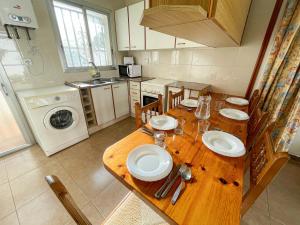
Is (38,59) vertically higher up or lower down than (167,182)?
higher up

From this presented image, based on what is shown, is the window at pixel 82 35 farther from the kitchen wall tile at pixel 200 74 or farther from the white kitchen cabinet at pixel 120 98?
the kitchen wall tile at pixel 200 74

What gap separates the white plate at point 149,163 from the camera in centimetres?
58

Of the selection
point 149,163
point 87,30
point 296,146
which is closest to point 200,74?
point 296,146

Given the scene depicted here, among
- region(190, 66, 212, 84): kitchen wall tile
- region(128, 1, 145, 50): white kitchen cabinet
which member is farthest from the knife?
region(128, 1, 145, 50): white kitchen cabinet

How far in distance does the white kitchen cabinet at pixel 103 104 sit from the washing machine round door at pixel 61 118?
1.27 ft

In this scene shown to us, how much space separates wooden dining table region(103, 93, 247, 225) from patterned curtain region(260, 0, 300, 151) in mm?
1045

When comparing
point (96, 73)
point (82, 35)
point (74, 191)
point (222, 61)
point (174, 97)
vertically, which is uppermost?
point (82, 35)

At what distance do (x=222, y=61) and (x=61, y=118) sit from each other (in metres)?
2.53

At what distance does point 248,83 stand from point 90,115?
252 cm

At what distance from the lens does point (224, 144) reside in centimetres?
86

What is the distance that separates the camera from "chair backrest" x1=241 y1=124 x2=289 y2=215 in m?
0.54

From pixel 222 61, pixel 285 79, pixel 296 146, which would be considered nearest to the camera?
pixel 285 79

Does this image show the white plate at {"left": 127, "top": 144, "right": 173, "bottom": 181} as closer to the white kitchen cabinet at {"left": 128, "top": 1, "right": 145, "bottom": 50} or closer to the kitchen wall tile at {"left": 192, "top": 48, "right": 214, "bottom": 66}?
the kitchen wall tile at {"left": 192, "top": 48, "right": 214, "bottom": 66}

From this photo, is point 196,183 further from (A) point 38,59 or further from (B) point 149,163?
(A) point 38,59
